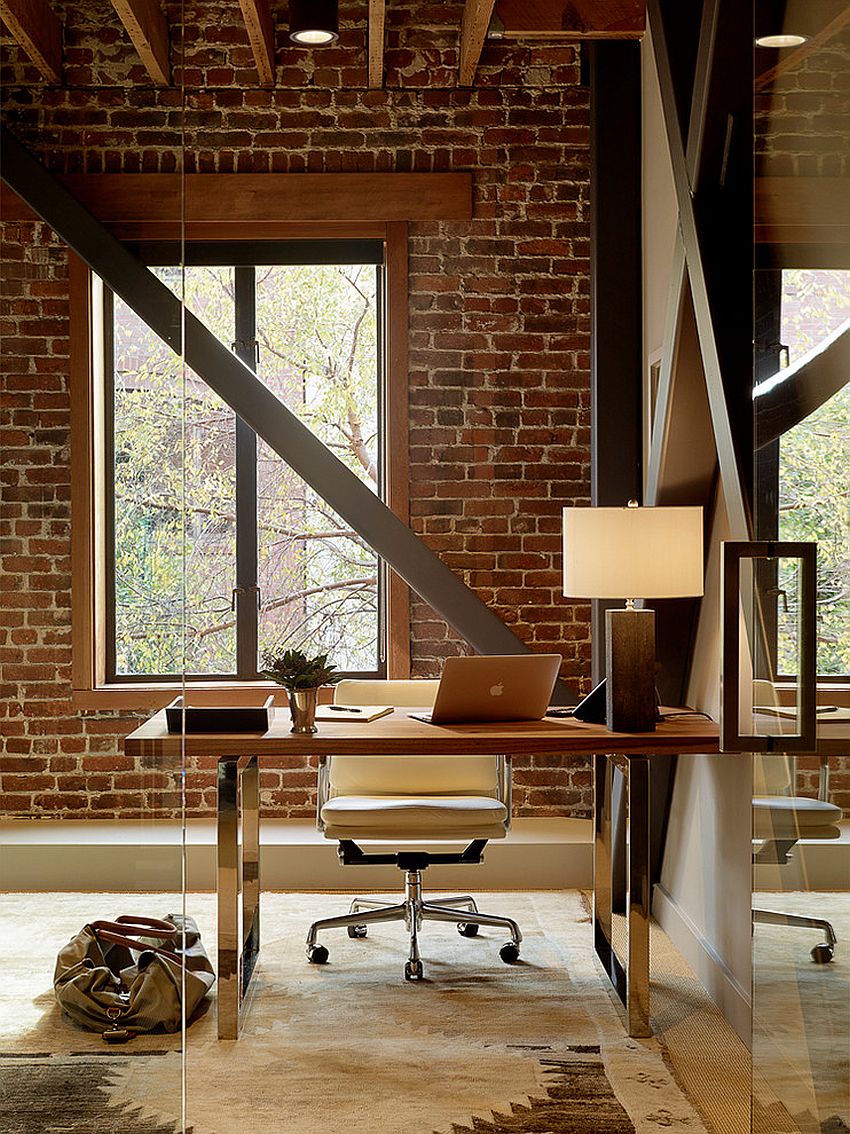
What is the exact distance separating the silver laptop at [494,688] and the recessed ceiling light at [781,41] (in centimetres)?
200

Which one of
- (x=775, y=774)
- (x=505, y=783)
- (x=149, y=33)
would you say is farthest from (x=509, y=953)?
(x=149, y=33)

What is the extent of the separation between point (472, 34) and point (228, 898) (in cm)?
331

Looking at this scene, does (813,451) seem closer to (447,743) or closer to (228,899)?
(447,743)

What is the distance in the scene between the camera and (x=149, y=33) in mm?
1869

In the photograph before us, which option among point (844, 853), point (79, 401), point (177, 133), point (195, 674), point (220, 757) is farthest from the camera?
point (195, 674)

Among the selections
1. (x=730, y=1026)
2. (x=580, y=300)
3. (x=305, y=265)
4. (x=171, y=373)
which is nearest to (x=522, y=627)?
(x=580, y=300)

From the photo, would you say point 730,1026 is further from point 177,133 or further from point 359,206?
point 359,206

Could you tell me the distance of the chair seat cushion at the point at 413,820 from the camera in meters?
3.91

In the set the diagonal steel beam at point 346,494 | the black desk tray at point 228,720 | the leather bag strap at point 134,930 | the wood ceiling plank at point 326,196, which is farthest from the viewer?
the wood ceiling plank at point 326,196

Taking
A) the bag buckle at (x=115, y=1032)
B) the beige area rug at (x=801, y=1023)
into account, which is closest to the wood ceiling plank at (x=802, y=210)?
the beige area rug at (x=801, y=1023)

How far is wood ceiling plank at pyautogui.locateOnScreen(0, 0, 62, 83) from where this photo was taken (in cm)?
168

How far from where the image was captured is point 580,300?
5.43 metres

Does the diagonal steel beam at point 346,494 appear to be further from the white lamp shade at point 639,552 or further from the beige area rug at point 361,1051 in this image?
the white lamp shade at point 639,552

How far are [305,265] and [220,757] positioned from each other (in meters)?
2.78
